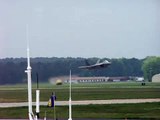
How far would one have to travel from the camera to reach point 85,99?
21.7 metres

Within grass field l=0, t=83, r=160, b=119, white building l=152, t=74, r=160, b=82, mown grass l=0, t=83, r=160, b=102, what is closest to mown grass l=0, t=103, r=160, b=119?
grass field l=0, t=83, r=160, b=119

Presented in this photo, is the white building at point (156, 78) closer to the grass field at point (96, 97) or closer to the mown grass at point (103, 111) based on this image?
the grass field at point (96, 97)

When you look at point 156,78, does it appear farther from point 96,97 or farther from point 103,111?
point 103,111

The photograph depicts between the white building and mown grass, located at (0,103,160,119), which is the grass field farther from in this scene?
the white building

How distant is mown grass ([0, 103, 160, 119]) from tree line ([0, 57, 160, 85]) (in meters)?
1.41

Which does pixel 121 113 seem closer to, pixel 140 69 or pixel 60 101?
pixel 60 101

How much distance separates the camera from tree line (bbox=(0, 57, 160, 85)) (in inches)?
533

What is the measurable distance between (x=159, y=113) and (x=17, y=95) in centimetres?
695

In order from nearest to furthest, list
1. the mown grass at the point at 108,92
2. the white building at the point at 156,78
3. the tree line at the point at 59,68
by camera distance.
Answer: the tree line at the point at 59,68 → the mown grass at the point at 108,92 → the white building at the point at 156,78

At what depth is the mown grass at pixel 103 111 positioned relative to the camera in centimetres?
1496

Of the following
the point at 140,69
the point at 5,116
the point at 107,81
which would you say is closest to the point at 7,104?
the point at 5,116

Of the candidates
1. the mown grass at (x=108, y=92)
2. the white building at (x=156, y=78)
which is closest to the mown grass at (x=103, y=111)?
the mown grass at (x=108, y=92)

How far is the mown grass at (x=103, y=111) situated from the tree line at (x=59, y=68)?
1414 millimetres

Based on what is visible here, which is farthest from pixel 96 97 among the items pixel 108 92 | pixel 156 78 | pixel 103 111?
pixel 103 111
